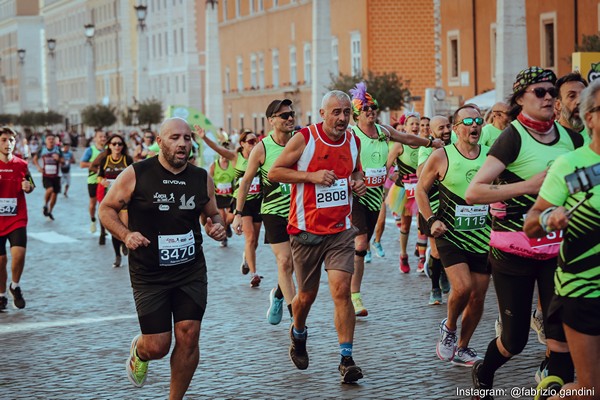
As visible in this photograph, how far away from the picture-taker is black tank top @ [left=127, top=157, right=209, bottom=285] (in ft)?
26.6

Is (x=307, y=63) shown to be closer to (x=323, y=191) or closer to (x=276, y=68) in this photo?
(x=276, y=68)

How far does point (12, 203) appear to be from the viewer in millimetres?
13430

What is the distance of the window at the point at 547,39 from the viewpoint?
40031 mm

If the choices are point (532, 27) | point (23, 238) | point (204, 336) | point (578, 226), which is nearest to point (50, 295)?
point (23, 238)

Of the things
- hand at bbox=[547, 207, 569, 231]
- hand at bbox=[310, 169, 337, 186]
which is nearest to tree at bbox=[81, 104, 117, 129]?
hand at bbox=[310, 169, 337, 186]

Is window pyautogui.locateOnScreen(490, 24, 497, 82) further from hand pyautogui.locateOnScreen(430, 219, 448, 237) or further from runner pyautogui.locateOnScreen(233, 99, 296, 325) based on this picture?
hand pyautogui.locateOnScreen(430, 219, 448, 237)

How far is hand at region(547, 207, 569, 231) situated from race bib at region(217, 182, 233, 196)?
51.1 feet

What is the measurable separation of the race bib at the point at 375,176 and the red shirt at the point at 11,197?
3.39 meters

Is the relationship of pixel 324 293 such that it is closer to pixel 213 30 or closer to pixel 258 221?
pixel 258 221

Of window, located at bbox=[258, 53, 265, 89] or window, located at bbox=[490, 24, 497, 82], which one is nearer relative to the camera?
window, located at bbox=[490, 24, 497, 82]

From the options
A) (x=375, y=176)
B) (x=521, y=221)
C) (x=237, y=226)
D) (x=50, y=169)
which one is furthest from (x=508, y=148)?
(x=50, y=169)

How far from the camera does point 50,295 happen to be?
15242 millimetres

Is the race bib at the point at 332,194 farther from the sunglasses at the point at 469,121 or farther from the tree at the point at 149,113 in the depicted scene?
the tree at the point at 149,113

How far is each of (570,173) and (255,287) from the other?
9.63 m
